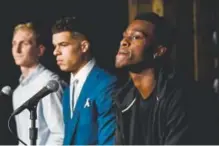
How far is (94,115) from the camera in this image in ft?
13.9

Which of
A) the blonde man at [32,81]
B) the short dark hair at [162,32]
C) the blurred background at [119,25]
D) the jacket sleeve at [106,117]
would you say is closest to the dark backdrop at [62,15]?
the blurred background at [119,25]

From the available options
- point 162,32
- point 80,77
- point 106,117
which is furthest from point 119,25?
point 162,32

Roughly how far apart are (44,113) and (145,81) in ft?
3.47

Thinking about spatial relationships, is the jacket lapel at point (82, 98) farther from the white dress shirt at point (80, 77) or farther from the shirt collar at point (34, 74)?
the shirt collar at point (34, 74)

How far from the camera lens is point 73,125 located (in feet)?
14.2

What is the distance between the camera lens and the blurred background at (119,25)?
15.9 feet

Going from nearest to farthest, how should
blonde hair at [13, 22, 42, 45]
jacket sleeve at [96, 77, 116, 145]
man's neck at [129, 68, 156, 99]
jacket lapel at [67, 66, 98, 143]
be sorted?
1. man's neck at [129, 68, 156, 99]
2. jacket sleeve at [96, 77, 116, 145]
3. jacket lapel at [67, 66, 98, 143]
4. blonde hair at [13, 22, 42, 45]

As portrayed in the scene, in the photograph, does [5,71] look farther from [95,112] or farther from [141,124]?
[141,124]

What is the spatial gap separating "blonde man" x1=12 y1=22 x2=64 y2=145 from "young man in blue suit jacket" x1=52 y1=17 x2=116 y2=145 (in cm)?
19

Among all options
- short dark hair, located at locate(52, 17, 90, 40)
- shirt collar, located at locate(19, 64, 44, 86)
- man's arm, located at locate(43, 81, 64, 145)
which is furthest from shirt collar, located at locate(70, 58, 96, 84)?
shirt collar, located at locate(19, 64, 44, 86)

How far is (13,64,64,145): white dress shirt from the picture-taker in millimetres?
4574

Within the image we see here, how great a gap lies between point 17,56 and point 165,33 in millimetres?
1469

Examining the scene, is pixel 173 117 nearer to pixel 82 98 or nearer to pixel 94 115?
pixel 94 115

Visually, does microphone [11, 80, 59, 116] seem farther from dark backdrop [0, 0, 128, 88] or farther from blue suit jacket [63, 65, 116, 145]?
dark backdrop [0, 0, 128, 88]
